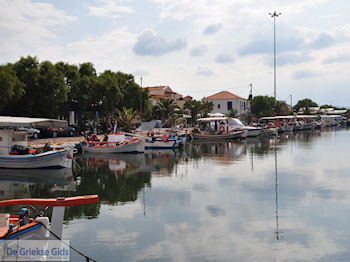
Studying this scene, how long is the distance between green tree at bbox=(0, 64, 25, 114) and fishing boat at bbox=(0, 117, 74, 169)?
1116cm

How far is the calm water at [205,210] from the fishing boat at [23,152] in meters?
0.89

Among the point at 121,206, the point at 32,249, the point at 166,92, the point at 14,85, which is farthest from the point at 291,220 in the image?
the point at 166,92

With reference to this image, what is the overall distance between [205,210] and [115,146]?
2125 cm

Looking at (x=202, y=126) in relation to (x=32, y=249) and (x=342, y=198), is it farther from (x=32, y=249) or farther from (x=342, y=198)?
(x=32, y=249)

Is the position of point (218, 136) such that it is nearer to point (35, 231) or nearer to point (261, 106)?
point (261, 106)

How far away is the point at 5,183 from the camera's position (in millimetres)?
20250

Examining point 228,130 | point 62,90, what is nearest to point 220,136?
point 228,130

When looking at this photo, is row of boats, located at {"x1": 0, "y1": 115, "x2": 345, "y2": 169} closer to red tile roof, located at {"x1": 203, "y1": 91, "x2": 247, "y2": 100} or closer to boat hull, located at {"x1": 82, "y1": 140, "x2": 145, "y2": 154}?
boat hull, located at {"x1": 82, "y1": 140, "x2": 145, "y2": 154}

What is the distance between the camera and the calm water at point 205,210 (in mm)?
9945

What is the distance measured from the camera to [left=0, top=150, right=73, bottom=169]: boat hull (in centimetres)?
2347

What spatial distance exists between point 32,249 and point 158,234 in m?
4.70

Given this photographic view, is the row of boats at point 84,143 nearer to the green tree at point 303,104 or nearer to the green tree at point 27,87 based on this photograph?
the green tree at point 27,87

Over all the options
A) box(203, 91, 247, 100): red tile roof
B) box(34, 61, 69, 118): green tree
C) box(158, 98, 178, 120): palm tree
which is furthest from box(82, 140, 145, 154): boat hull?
box(203, 91, 247, 100): red tile roof

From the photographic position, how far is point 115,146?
1332 inches
